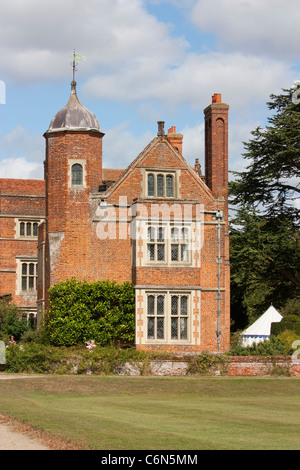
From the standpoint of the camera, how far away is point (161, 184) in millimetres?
27094

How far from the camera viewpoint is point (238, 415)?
47.6ft

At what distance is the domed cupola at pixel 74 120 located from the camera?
88.6 ft

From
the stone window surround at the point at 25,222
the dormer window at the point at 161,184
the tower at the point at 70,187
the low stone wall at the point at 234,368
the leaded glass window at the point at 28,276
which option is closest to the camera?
the low stone wall at the point at 234,368

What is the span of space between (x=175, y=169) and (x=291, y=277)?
12.2 meters

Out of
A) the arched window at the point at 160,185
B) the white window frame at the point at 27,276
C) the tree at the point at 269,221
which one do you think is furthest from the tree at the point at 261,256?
the white window frame at the point at 27,276

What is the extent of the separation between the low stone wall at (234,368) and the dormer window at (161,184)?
20.3 feet

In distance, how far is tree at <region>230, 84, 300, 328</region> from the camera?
3566 centimetres

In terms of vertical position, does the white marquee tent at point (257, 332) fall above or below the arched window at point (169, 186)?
below

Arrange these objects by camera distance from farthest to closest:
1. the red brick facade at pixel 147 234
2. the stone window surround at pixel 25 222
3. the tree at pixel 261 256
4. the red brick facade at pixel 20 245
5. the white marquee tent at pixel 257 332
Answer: the stone window surround at pixel 25 222
the red brick facade at pixel 20 245
the tree at pixel 261 256
the white marquee tent at pixel 257 332
the red brick facade at pixel 147 234

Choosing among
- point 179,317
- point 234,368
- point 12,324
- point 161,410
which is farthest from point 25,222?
point 161,410

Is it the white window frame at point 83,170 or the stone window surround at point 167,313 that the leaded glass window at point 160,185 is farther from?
the stone window surround at point 167,313

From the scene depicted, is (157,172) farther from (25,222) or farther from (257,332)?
(25,222)

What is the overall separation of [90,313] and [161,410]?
35.0 feet

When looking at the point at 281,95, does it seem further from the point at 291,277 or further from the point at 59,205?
the point at 59,205
